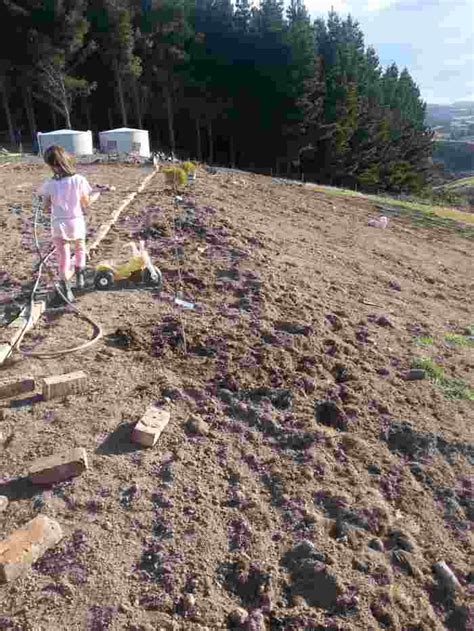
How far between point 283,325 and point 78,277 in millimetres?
2112

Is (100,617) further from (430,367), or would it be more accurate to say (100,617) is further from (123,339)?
(430,367)

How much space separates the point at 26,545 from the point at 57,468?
1.74 feet

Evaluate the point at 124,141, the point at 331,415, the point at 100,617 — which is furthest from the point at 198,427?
the point at 124,141

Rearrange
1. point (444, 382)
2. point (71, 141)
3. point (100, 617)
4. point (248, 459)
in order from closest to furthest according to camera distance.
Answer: point (100, 617) → point (248, 459) → point (444, 382) → point (71, 141)

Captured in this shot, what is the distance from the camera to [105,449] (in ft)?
12.0

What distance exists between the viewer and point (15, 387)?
4125 millimetres

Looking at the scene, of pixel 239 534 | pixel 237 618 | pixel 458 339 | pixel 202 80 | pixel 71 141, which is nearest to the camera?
pixel 237 618

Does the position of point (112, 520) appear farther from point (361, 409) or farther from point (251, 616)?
point (361, 409)

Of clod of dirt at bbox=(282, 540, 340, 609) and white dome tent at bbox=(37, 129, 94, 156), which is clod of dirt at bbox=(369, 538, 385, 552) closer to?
clod of dirt at bbox=(282, 540, 340, 609)

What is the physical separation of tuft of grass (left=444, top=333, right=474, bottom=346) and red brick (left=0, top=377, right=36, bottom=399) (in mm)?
4567

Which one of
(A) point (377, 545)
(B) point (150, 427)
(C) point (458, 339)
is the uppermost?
(B) point (150, 427)

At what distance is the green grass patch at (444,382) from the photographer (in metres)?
5.42

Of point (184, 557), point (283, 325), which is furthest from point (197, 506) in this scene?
point (283, 325)

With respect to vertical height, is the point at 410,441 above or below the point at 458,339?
above
